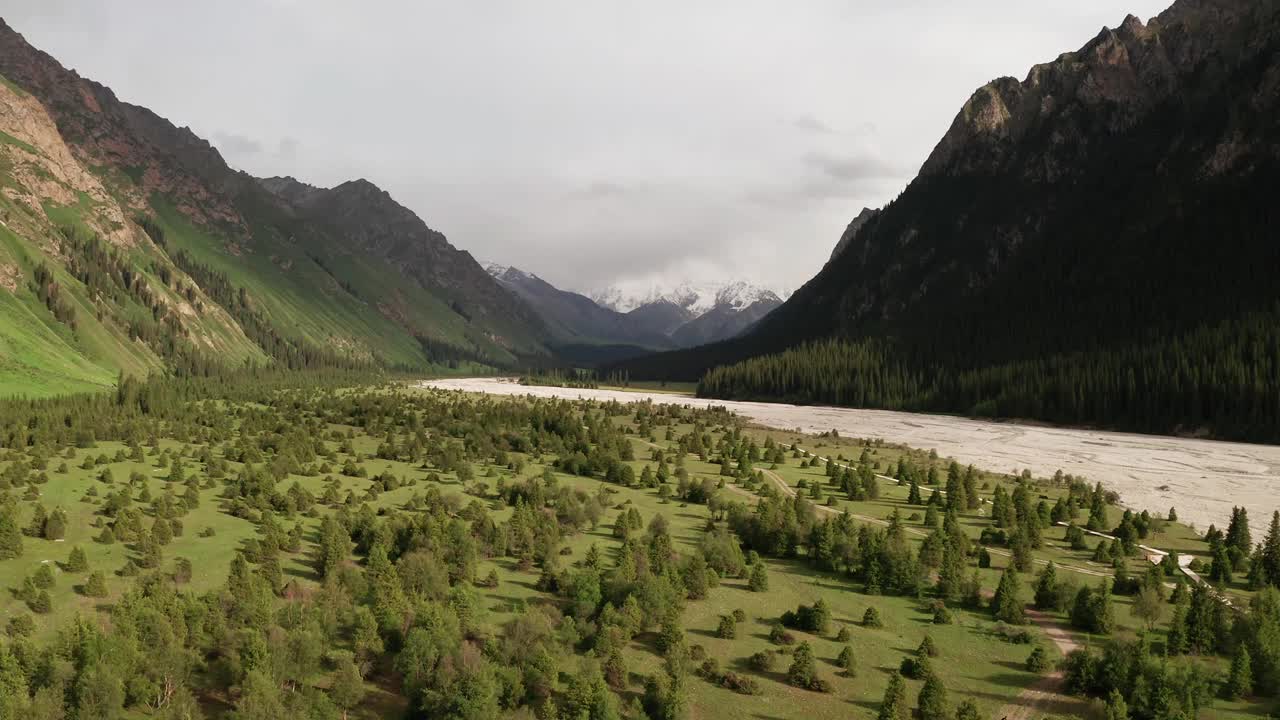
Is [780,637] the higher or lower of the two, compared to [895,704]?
lower

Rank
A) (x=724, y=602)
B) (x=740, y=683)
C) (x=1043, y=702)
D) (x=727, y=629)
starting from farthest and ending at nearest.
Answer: (x=724, y=602)
(x=727, y=629)
(x=740, y=683)
(x=1043, y=702)

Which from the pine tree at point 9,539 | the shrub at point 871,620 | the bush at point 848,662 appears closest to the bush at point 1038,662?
the shrub at point 871,620

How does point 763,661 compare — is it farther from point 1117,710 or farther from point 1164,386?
point 1164,386

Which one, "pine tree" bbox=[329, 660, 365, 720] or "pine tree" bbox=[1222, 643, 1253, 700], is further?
"pine tree" bbox=[1222, 643, 1253, 700]

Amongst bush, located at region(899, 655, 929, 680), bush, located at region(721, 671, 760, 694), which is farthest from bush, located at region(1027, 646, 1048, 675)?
bush, located at region(721, 671, 760, 694)

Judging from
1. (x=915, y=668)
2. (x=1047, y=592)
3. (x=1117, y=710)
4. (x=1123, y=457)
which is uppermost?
(x=1123, y=457)

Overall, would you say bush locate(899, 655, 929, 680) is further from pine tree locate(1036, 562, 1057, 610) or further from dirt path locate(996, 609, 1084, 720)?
pine tree locate(1036, 562, 1057, 610)

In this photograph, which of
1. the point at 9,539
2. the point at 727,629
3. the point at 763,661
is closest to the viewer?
the point at 763,661

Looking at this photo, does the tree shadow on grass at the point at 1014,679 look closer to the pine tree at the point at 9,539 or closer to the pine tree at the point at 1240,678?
the pine tree at the point at 1240,678

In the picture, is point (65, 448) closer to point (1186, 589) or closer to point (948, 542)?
point (948, 542)

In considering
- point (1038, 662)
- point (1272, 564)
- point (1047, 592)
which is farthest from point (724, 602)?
point (1272, 564)

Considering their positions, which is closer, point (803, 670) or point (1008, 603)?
point (803, 670)
